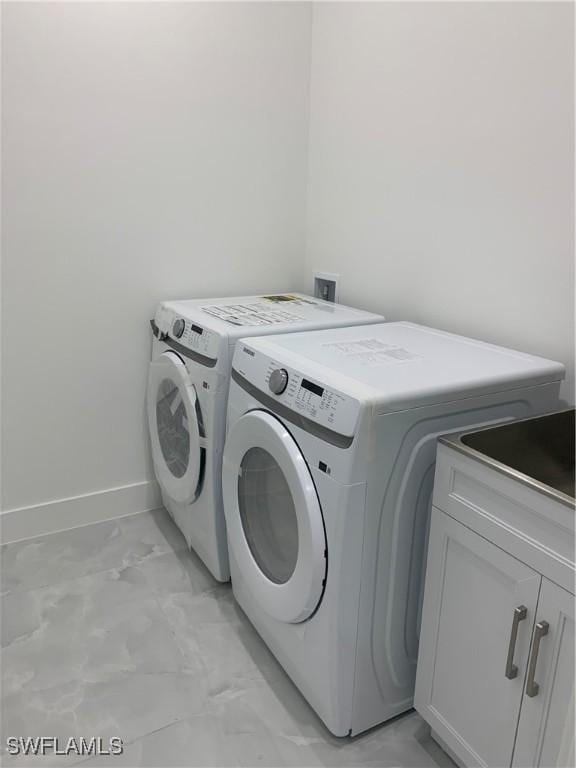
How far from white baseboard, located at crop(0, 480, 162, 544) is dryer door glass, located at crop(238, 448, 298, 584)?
3.18ft

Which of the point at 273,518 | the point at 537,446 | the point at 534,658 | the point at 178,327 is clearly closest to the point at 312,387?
the point at 273,518

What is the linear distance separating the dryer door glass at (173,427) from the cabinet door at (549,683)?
126 centimetres

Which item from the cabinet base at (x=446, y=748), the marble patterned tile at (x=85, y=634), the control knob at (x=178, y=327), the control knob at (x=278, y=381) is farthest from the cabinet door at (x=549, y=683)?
the control knob at (x=178, y=327)

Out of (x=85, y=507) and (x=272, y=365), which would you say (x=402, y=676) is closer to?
(x=272, y=365)

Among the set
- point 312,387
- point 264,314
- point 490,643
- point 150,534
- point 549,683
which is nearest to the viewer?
point 549,683

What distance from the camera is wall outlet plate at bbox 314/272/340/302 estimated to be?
2.46 meters

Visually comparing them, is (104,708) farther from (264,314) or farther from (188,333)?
(264,314)

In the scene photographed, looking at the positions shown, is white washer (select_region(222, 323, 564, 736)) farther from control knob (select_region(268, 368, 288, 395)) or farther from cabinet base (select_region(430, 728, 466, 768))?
cabinet base (select_region(430, 728, 466, 768))

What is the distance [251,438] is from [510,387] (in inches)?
26.4

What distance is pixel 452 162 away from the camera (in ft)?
5.97

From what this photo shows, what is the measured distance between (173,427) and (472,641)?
127cm

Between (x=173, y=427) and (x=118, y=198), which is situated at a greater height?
(x=118, y=198)

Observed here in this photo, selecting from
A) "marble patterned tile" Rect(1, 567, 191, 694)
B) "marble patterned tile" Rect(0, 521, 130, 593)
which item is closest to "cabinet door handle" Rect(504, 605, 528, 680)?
"marble patterned tile" Rect(1, 567, 191, 694)

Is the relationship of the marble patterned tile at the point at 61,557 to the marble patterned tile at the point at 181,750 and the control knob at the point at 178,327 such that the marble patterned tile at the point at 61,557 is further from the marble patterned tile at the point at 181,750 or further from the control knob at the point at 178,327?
the control knob at the point at 178,327
